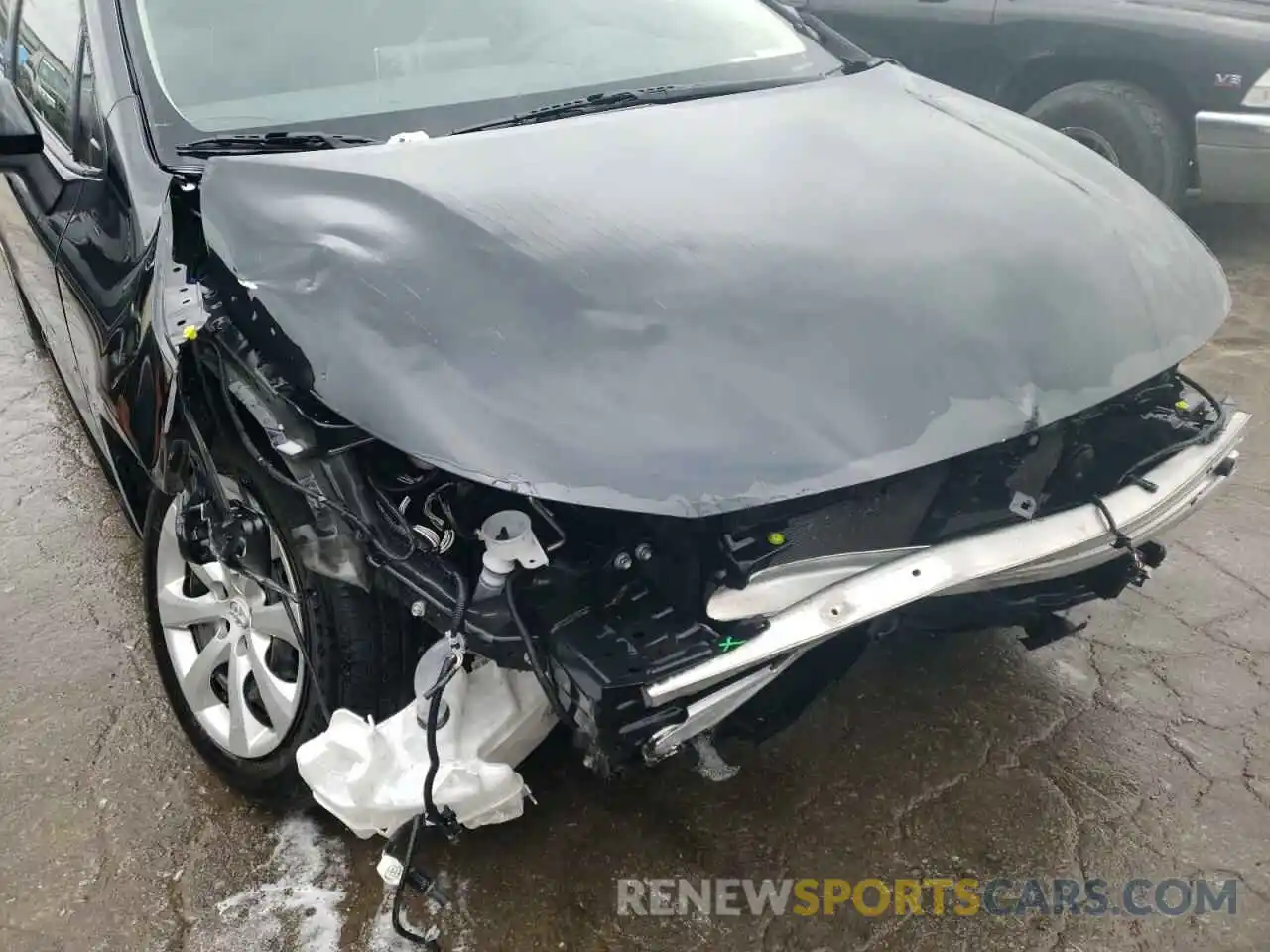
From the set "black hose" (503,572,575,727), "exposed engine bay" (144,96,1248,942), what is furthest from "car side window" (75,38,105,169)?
"black hose" (503,572,575,727)

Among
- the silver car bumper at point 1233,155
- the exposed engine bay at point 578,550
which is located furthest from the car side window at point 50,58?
the silver car bumper at point 1233,155

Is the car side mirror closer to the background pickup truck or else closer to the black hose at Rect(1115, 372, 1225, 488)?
the black hose at Rect(1115, 372, 1225, 488)

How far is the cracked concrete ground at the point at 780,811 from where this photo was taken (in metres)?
1.96

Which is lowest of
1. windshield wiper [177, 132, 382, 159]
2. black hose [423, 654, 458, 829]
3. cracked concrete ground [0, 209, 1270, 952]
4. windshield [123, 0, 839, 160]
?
cracked concrete ground [0, 209, 1270, 952]

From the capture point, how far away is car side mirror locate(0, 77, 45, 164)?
2.30m

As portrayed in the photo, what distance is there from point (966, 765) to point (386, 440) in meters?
1.53

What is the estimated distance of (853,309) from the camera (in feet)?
5.79

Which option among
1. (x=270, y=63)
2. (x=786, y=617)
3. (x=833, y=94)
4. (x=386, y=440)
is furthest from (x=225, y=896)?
(x=833, y=94)

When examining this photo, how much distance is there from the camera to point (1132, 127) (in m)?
4.76

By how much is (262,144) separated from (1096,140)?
4.10 metres

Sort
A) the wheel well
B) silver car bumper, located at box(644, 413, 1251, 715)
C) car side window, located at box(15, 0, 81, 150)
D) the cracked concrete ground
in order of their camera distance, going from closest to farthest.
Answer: silver car bumper, located at box(644, 413, 1251, 715) → the cracked concrete ground → car side window, located at box(15, 0, 81, 150) → the wheel well

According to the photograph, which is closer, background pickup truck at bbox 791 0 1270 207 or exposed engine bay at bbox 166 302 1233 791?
exposed engine bay at bbox 166 302 1233 791

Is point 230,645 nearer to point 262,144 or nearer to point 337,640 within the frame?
point 337,640

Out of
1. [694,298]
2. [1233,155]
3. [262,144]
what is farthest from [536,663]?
[1233,155]
